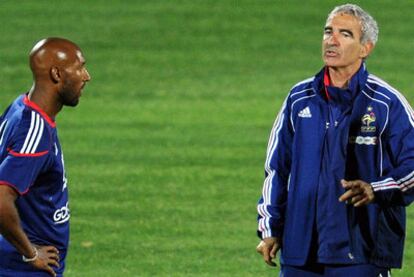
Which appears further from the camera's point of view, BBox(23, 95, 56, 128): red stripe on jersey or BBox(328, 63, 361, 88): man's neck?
BBox(328, 63, 361, 88): man's neck

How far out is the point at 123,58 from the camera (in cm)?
2061

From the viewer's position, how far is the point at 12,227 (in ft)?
21.5

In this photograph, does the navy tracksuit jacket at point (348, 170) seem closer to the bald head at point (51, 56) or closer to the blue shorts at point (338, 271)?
the blue shorts at point (338, 271)

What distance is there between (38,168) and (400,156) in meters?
1.79

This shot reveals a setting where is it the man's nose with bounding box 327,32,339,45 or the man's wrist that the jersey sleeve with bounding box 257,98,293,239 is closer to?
the man's nose with bounding box 327,32,339,45

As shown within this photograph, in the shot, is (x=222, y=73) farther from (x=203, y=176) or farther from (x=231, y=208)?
(x=231, y=208)

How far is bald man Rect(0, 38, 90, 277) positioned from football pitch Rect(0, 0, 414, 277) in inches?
161

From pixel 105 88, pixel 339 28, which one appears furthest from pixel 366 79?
pixel 105 88

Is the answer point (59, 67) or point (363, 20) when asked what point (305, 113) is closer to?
point (363, 20)

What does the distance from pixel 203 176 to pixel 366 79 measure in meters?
7.18

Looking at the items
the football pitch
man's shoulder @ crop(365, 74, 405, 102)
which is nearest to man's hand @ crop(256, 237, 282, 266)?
man's shoulder @ crop(365, 74, 405, 102)

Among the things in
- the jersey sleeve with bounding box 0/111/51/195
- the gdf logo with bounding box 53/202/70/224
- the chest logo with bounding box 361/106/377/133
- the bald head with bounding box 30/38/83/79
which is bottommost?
the gdf logo with bounding box 53/202/70/224

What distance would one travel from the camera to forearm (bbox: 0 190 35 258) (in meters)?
6.52

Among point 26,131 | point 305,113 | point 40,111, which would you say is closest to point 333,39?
point 305,113
